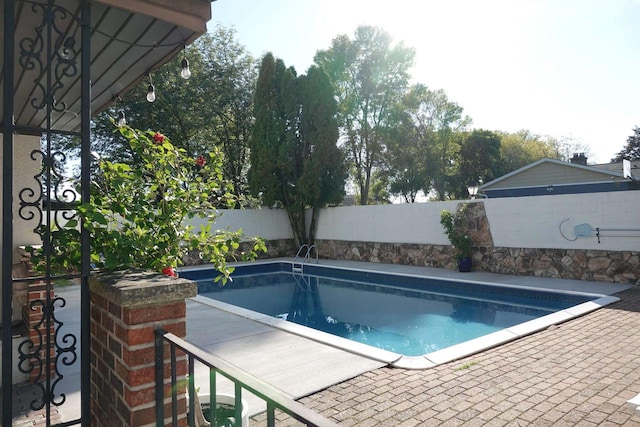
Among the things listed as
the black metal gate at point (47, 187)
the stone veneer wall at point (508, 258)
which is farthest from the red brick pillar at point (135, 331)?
the stone veneer wall at point (508, 258)

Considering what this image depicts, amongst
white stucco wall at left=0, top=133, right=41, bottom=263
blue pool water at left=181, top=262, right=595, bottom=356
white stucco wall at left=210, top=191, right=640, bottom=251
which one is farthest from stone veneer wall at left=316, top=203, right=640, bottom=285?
white stucco wall at left=0, top=133, right=41, bottom=263

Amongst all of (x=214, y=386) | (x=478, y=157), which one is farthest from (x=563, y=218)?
(x=478, y=157)

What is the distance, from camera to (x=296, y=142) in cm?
1457

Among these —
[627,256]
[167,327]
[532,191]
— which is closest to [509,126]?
[532,191]

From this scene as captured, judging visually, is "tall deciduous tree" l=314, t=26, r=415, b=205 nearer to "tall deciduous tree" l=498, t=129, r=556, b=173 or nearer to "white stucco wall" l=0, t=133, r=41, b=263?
"tall deciduous tree" l=498, t=129, r=556, b=173

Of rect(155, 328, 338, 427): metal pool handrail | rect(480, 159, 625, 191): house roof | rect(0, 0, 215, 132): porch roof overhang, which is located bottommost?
rect(155, 328, 338, 427): metal pool handrail

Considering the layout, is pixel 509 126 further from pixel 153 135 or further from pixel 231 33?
pixel 153 135

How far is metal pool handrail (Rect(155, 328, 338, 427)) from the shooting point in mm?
987

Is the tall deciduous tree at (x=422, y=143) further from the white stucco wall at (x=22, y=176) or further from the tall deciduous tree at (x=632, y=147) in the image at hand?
the white stucco wall at (x=22, y=176)

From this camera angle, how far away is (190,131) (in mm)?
17516

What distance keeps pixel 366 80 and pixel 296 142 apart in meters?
7.91

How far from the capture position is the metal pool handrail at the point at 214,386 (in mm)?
987

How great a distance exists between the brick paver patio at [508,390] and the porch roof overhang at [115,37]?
2.58 meters

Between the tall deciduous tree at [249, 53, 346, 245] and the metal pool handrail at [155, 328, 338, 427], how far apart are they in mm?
12414
